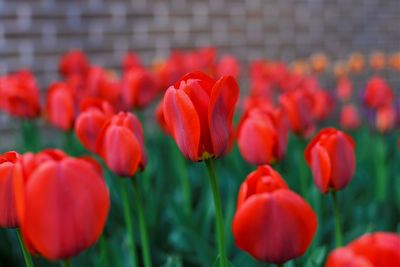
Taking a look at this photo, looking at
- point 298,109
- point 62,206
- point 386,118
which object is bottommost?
point 386,118

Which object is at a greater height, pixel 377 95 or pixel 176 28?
pixel 176 28

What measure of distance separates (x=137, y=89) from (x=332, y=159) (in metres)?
0.94

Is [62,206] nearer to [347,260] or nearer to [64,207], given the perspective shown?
[64,207]

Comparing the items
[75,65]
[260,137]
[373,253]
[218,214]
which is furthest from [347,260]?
[75,65]

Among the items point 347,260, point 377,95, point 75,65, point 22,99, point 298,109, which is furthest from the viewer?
point 75,65

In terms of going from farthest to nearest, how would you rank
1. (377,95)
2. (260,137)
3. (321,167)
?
1. (377,95)
2. (260,137)
3. (321,167)

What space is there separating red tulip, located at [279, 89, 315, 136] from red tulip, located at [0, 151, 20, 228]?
842 mm

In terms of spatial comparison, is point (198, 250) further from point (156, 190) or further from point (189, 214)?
point (156, 190)

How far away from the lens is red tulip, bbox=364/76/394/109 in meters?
2.20

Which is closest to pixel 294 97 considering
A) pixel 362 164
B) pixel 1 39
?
pixel 362 164

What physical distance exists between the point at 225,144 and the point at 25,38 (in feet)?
10.6

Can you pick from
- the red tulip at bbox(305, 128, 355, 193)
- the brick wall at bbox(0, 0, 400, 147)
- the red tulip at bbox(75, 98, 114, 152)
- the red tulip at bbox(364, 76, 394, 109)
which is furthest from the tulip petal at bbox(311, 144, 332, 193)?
the brick wall at bbox(0, 0, 400, 147)

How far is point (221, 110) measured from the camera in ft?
2.49

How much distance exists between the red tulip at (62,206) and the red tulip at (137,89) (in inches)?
46.6
